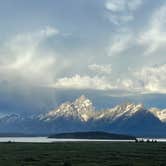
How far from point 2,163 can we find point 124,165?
948 inches

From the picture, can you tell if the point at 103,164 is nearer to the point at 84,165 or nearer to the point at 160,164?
the point at 84,165

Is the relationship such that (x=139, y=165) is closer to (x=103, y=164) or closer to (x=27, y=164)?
(x=103, y=164)

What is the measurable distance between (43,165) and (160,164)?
22.6 m

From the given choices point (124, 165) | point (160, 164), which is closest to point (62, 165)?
point (124, 165)

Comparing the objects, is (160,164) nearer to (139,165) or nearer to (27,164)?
(139,165)

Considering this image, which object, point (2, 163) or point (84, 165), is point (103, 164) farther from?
point (2, 163)

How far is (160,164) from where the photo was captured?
95.9 meters

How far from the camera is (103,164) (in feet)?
324

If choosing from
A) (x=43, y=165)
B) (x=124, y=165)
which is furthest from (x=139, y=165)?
(x=43, y=165)

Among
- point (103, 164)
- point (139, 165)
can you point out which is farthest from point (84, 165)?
point (139, 165)

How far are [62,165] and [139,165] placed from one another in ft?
48.2

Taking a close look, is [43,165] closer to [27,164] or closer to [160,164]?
[27,164]

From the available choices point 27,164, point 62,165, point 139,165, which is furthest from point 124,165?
point 27,164

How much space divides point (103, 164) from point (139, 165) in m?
7.76
